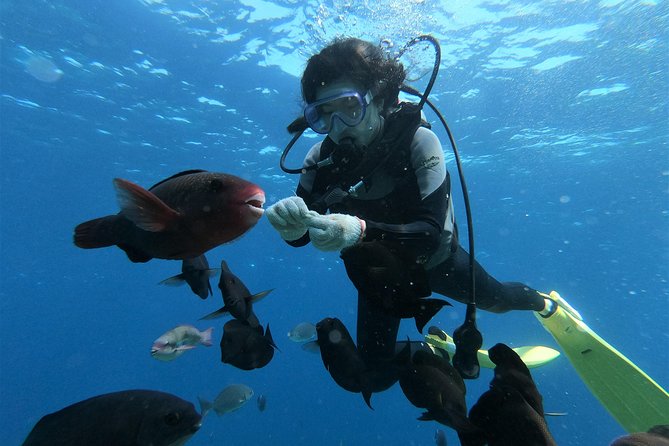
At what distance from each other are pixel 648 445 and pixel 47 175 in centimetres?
3939

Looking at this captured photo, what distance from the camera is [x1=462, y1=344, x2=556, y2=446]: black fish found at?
175 centimetres

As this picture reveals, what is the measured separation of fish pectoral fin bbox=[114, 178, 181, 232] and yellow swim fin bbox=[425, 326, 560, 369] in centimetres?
508

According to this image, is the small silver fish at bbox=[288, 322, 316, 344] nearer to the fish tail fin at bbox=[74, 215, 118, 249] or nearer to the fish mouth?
the fish tail fin at bbox=[74, 215, 118, 249]

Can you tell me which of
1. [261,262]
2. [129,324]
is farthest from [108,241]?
[129,324]

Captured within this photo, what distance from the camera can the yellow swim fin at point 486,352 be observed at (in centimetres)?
599

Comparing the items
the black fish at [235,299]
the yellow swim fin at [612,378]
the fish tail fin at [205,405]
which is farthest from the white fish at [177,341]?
the yellow swim fin at [612,378]

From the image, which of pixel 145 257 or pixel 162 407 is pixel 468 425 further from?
pixel 145 257

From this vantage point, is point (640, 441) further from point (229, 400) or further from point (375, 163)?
point (229, 400)

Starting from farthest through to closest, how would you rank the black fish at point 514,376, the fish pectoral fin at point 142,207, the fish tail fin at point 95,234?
the black fish at point 514,376 < the fish tail fin at point 95,234 < the fish pectoral fin at point 142,207

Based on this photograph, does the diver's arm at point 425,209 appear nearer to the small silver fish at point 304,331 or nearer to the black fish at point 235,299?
the black fish at point 235,299

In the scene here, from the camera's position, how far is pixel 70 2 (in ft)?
44.4

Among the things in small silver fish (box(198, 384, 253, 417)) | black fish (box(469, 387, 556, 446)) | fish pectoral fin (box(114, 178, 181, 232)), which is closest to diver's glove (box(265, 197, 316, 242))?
fish pectoral fin (box(114, 178, 181, 232))

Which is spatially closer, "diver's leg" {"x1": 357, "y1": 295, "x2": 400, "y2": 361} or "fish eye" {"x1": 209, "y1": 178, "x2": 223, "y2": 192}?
"fish eye" {"x1": 209, "y1": 178, "x2": 223, "y2": 192}

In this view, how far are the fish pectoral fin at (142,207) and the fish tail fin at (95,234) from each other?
581mm
